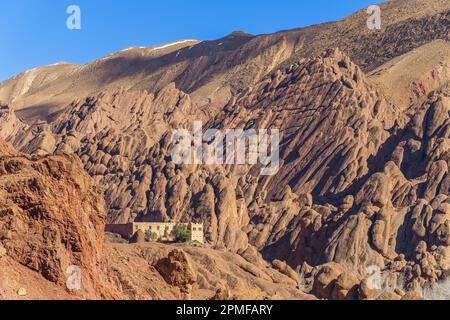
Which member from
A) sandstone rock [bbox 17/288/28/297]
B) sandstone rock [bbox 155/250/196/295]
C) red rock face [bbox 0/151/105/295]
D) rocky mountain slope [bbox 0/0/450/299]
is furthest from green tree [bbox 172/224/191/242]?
sandstone rock [bbox 17/288/28/297]

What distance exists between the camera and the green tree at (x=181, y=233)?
124m

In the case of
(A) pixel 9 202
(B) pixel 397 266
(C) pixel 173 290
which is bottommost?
(B) pixel 397 266

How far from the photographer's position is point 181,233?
127 m

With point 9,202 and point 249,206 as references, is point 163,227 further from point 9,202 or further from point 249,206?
point 9,202

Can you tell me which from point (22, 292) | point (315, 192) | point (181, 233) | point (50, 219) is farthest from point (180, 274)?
point (315, 192)

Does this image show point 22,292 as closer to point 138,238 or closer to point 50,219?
point 50,219

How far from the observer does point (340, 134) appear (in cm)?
17675

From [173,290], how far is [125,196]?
115 m

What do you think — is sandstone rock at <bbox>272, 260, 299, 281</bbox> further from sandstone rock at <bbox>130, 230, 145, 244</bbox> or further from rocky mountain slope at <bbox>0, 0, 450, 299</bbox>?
sandstone rock at <bbox>130, 230, 145, 244</bbox>

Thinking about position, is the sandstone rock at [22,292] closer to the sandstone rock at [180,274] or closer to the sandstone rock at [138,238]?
the sandstone rock at [180,274]

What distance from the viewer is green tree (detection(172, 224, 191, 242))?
124156mm

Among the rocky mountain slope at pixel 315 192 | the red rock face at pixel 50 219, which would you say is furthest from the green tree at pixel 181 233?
the red rock face at pixel 50 219

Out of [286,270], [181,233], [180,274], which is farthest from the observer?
[181,233]
